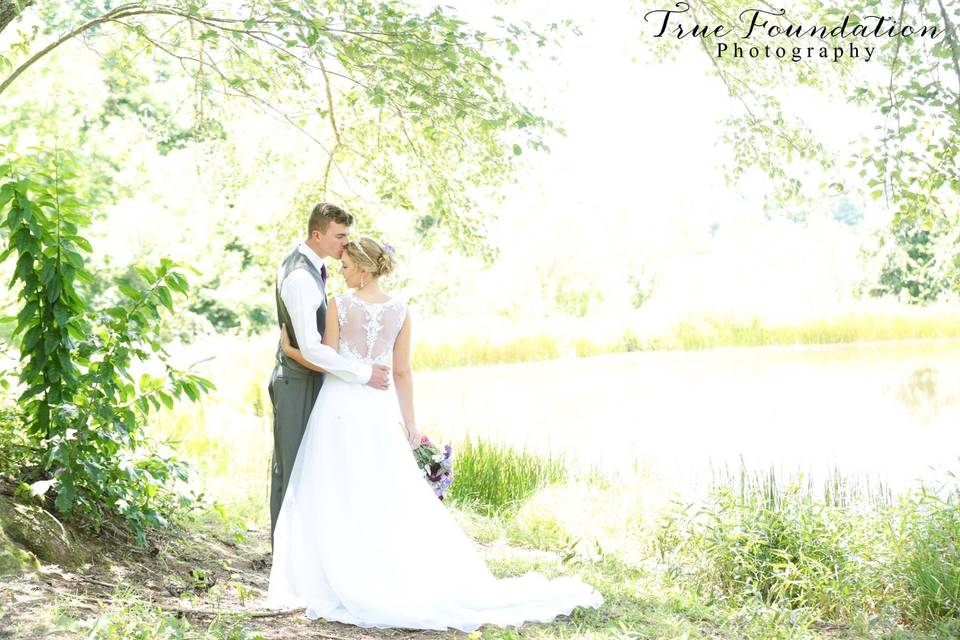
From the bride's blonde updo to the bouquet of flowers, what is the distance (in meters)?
0.91

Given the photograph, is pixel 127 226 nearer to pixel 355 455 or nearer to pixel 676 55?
pixel 676 55

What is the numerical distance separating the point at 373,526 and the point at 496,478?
328 cm

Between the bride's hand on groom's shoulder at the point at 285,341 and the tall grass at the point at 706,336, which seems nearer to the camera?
the bride's hand on groom's shoulder at the point at 285,341

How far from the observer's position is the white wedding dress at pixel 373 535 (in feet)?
12.7

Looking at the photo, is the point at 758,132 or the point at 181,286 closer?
the point at 181,286

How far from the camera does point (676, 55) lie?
24.2 feet

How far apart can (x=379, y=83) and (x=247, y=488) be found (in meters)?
3.52

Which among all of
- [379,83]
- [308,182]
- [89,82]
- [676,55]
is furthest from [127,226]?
[379,83]

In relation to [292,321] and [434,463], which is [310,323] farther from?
[434,463]

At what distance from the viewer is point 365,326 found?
4.21m

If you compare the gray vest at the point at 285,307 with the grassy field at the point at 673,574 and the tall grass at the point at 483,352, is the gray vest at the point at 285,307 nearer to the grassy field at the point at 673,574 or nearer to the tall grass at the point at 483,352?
the grassy field at the point at 673,574

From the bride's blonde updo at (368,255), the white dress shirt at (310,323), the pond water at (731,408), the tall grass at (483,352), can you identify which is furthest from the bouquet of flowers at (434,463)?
the tall grass at (483,352)

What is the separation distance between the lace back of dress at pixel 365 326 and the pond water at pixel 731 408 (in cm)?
369

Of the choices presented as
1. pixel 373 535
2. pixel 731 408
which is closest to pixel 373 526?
pixel 373 535
